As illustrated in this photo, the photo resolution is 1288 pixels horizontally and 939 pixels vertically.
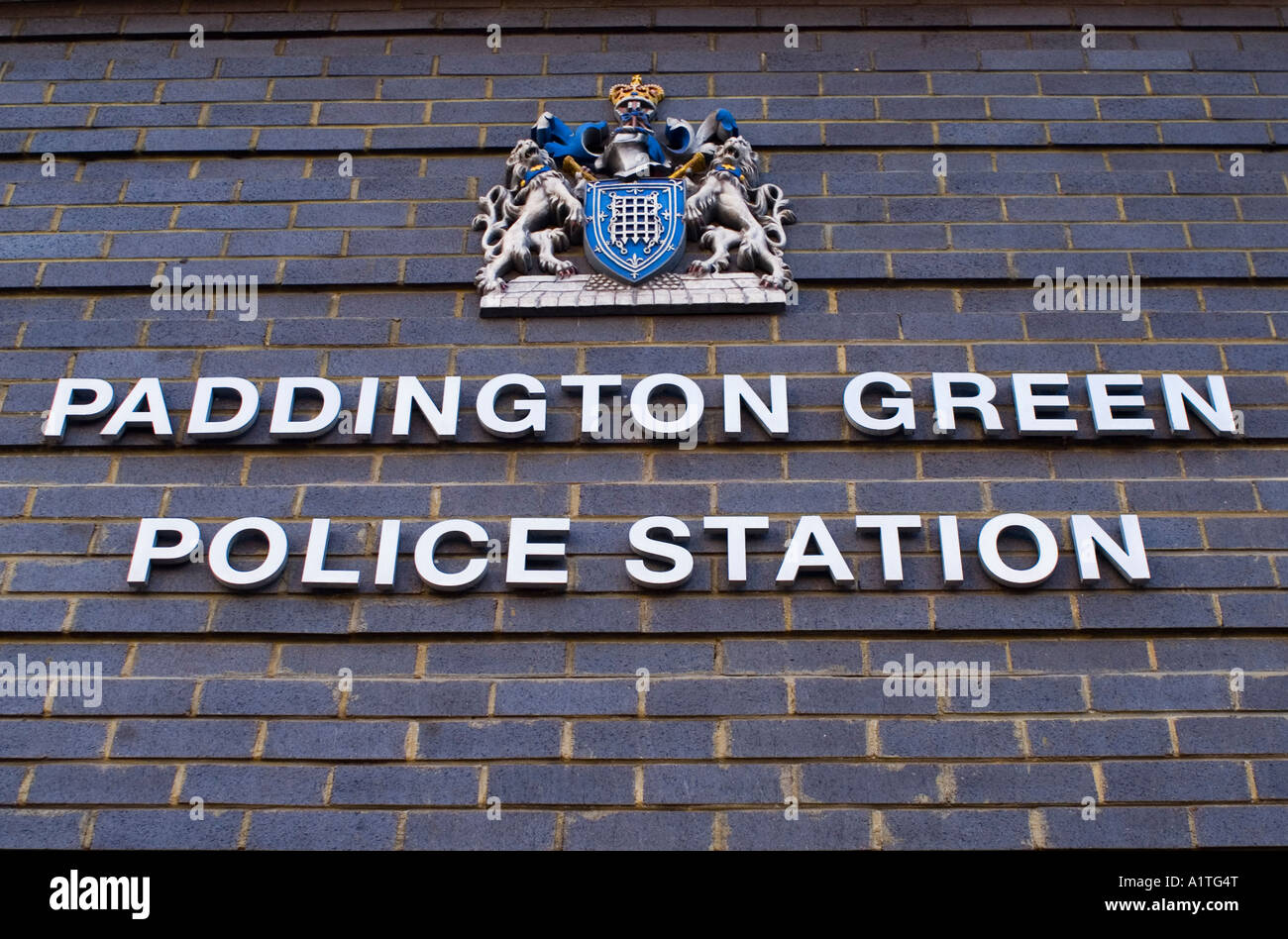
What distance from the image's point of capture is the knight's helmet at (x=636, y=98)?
4.88 meters

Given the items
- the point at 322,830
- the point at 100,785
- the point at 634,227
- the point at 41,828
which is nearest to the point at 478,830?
the point at 322,830

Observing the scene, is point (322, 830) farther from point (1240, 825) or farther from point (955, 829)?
point (1240, 825)

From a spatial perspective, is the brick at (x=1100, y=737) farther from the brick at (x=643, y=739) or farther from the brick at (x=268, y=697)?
the brick at (x=268, y=697)

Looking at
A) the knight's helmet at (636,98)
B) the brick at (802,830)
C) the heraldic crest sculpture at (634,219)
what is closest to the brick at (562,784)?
the brick at (802,830)

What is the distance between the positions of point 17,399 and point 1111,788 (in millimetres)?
3562

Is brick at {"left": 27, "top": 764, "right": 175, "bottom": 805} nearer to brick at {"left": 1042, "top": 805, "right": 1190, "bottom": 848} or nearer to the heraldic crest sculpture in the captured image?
the heraldic crest sculpture

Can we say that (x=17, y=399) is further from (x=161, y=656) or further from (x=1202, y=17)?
(x=1202, y=17)

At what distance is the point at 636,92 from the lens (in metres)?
4.93

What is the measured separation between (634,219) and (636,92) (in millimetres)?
638

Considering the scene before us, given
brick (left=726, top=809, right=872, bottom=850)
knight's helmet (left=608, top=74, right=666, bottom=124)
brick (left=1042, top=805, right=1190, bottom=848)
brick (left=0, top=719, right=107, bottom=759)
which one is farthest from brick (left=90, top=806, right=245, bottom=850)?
→ knight's helmet (left=608, top=74, right=666, bottom=124)
